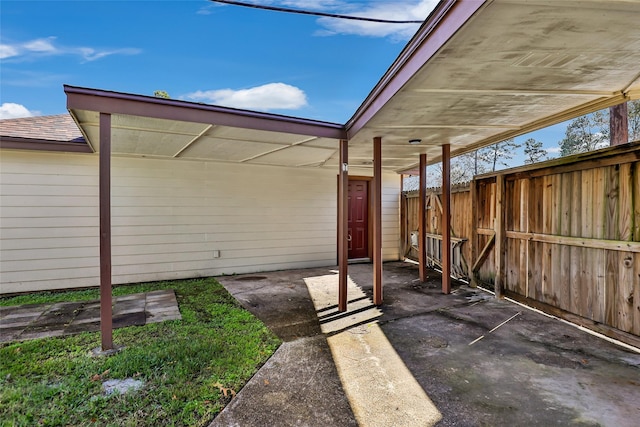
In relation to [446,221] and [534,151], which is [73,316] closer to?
[446,221]

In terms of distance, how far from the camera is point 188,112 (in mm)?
3260

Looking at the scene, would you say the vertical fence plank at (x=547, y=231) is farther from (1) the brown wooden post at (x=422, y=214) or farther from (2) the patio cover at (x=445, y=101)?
(1) the brown wooden post at (x=422, y=214)

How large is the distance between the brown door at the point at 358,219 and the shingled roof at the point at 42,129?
5427 millimetres

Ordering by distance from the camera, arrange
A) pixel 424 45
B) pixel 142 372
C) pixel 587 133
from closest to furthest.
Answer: pixel 424 45, pixel 142 372, pixel 587 133

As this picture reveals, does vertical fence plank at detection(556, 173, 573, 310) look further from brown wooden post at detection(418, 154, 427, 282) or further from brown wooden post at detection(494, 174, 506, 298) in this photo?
brown wooden post at detection(418, 154, 427, 282)

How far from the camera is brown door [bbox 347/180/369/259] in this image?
7.70m

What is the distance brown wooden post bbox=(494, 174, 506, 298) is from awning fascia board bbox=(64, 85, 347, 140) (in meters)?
2.54

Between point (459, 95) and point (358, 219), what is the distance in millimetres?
5146

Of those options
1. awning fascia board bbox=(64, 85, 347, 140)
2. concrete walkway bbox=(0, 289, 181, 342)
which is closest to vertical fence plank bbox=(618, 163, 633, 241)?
awning fascia board bbox=(64, 85, 347, 140)

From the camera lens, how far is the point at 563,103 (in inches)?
121

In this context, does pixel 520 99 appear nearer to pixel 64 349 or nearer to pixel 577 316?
pixel 577 316

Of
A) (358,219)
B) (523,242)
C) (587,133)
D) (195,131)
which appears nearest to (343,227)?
(195,131)

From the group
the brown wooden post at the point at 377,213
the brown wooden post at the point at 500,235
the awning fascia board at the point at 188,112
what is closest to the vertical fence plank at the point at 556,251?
A: the brown wooden post at the point at 500,235

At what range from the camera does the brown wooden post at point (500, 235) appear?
4.66 m
